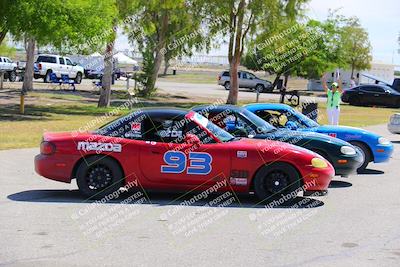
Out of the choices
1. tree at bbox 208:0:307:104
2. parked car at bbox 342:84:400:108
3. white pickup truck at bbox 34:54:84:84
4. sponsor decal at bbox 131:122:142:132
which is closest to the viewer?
sponsor decal at bbox 131:122:142:132

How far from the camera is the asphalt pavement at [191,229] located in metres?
6.55

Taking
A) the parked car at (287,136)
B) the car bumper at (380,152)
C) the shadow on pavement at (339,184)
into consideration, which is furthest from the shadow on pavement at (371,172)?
the parked car at (287,136)

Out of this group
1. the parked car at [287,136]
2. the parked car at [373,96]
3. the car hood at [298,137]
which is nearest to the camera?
the parked car at [287,136]

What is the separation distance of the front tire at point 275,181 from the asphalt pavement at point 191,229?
26cm

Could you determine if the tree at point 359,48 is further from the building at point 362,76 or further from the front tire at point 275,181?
the front tire at point 275,181

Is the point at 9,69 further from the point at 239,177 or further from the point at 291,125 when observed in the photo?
the point at 239,177

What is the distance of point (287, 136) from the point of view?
453 inches

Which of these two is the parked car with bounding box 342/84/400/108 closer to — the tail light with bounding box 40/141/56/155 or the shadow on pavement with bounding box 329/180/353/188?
the shadow on pavement with bounding box 329/180/353/188

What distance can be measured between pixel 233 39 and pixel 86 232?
27.2 meters

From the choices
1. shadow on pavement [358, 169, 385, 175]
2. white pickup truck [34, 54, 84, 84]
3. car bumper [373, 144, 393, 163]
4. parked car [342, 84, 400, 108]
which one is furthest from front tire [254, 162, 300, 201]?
white pickup truck [34, 54, 84, 84]

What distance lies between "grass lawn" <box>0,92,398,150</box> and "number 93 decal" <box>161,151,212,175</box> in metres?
6.90

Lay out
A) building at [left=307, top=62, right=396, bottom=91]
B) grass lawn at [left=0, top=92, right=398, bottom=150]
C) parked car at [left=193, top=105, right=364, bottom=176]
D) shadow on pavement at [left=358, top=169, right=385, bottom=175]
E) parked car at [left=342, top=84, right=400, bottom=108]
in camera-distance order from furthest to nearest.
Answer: building at [left=307, top=62, right=396, bottom=91]
parked car at [left=342, top=84, right=400, bottom=108]
grass lawn at [left=0, top=92, right=398, bottom=150]
shadow on pavement at [left=358, top=169, right=385, bottom=175]
parked car at [left=193, top=105, right=364, bottom=176]

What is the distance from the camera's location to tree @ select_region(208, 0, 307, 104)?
32.6m

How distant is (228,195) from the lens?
987cm
